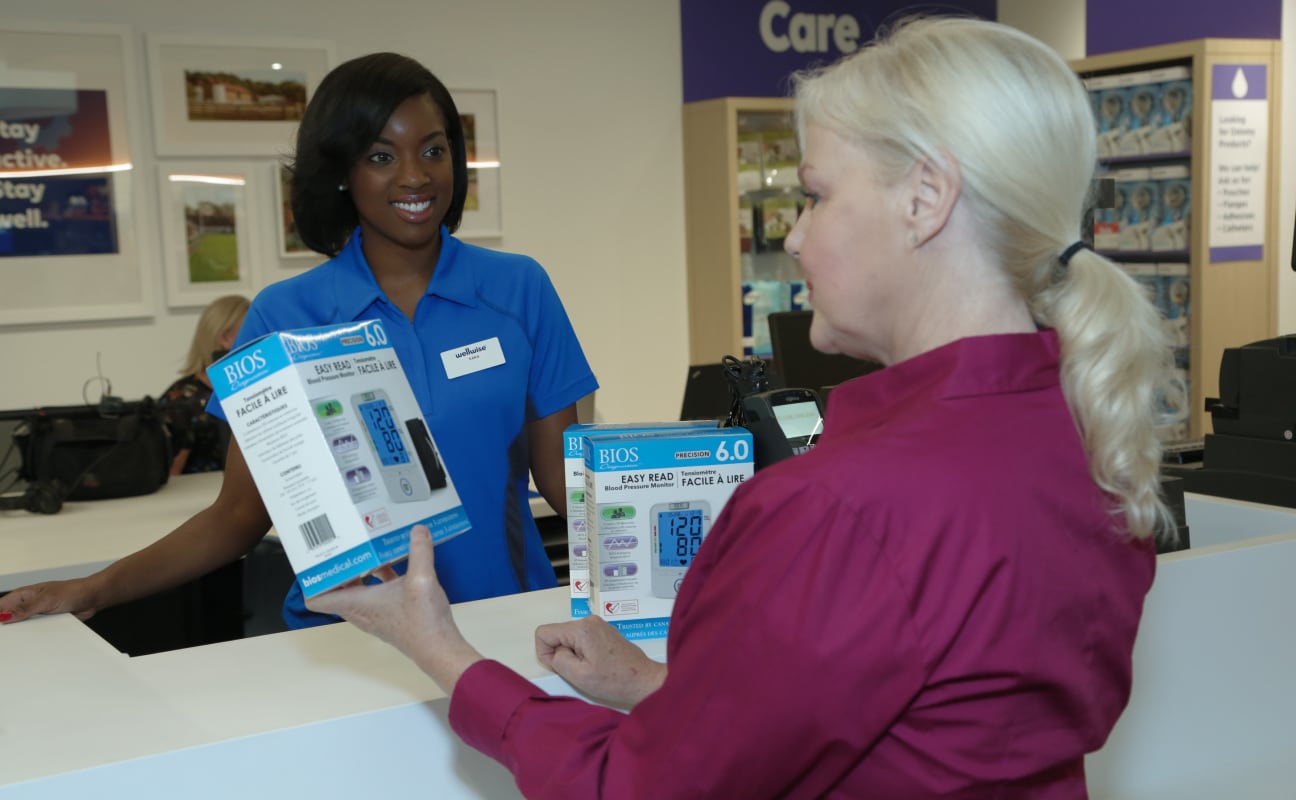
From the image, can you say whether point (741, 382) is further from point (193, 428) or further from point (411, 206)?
point (193, 428)

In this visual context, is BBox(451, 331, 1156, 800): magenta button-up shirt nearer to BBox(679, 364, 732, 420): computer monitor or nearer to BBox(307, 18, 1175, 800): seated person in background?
BBox(307, 18, 1175, 800): seated person in background

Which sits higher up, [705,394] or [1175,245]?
[1175,245]

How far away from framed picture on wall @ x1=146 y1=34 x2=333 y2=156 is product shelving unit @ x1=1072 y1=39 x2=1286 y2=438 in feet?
12.0

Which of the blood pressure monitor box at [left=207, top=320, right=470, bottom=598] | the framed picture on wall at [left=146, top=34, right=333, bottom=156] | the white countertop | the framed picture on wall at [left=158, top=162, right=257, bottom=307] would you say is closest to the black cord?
the white countertop

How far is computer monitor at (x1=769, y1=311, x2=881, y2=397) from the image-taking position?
147 inches

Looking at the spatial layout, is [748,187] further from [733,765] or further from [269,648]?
[733,765]

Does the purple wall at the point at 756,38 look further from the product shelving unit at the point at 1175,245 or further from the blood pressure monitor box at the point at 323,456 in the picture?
the blood pressure monitor box at the point at 323,456

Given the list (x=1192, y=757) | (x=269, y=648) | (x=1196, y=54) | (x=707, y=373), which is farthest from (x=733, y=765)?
(x=1196, y=54)

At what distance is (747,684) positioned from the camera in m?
0.89

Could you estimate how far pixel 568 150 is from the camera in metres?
6.29

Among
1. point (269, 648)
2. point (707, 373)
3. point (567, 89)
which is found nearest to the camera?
point (269, 648)

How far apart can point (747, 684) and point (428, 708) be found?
595mm

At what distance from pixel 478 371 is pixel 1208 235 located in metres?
4.20

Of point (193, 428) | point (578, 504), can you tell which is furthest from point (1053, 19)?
point (578, 504)
